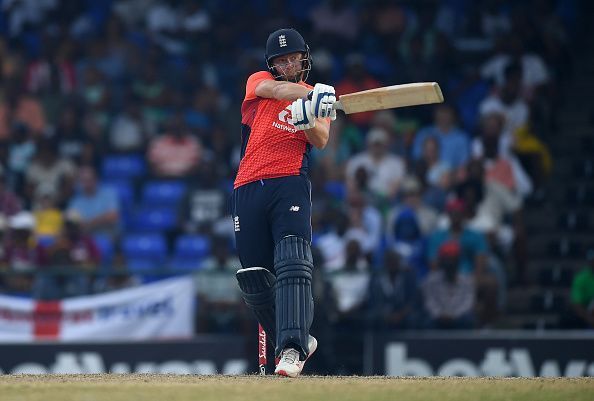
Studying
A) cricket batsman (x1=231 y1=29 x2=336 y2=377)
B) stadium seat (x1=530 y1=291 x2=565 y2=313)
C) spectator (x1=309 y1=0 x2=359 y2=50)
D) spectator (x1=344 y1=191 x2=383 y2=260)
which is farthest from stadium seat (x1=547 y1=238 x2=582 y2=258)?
cricket batsman (x1=231 y1=29 x2=336 y2=377)

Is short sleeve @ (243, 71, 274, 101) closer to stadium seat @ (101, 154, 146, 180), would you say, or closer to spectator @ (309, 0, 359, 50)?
stadium seat @ (101, 154, 146, 180)

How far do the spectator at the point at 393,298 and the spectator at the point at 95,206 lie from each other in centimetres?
352

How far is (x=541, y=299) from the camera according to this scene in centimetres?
1421

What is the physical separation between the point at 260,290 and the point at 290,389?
1402 mm

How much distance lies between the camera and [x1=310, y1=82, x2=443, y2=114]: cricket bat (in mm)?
8023

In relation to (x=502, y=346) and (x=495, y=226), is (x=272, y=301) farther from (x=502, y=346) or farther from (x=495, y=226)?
(x=495, y=226)

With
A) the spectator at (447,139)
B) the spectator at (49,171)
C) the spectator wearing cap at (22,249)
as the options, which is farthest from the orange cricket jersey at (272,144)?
the spectator at (49,171)

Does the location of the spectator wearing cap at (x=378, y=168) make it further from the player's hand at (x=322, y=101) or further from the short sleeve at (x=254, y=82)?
the player's hand at (x=322, y=101)

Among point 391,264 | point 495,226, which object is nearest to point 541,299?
point 495,226

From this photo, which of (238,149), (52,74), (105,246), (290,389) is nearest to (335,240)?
(238,149)

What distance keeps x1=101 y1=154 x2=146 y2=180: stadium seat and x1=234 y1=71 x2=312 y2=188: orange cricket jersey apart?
7897 mm

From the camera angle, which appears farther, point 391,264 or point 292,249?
point 391,264

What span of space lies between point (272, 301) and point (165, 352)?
497 centimetres

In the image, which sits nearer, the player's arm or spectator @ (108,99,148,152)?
the player's arm
